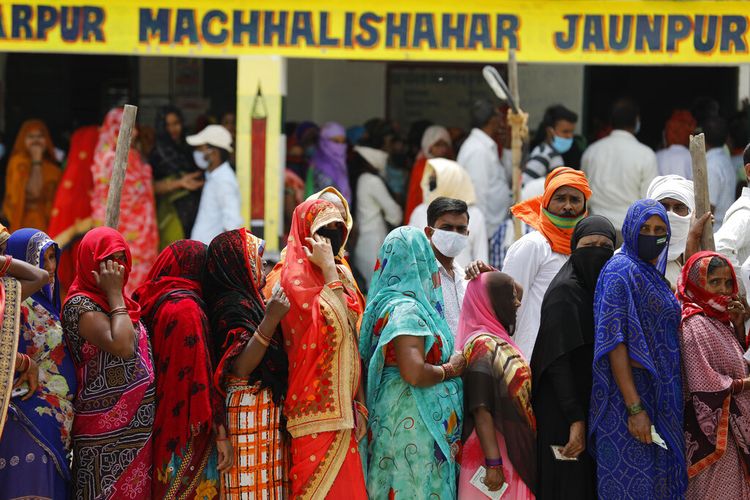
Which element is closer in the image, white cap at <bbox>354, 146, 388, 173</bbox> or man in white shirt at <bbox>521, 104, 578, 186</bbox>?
man in white shirt at <bbox>521, 104, 578, 186</bbox>

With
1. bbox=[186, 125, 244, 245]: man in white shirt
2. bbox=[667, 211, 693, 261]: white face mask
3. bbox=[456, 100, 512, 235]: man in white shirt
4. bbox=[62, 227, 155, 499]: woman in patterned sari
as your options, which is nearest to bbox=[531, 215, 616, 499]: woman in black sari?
bbox=[667, 211, 693, 261]: white face mask

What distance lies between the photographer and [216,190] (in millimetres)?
8617

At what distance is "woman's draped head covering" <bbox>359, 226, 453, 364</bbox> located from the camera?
461 centimetres

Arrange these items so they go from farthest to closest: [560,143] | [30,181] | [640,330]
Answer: [30,181], [560,143], [640,330]

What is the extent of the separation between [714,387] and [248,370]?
189 centimetres

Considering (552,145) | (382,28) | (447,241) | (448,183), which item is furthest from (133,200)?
(447,241)

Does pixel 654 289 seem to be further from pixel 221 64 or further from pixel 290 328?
pixel 221 64

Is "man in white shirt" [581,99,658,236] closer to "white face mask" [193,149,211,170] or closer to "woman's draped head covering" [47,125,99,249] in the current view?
"white face mask" [193,149,211,170]

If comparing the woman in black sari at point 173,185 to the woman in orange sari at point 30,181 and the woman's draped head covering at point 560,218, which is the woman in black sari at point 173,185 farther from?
the woman's draped head covering at point 560,218

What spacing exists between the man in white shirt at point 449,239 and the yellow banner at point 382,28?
3243mm

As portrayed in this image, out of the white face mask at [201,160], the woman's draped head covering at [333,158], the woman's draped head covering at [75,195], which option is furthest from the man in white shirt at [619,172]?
the woman's draped head covering at [75,195]

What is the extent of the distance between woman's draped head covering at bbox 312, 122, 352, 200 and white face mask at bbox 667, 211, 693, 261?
396cm

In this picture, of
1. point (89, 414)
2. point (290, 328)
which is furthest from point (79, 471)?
point (290, 328)

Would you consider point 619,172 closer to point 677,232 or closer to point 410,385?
point 677,232
